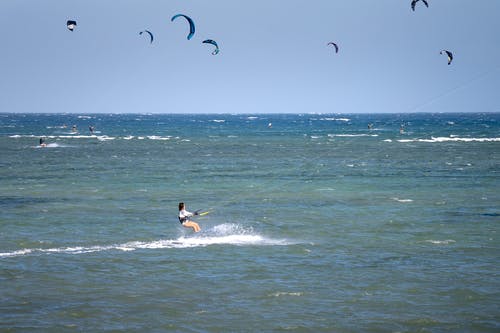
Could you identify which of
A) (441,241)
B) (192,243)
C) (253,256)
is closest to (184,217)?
(192,243)

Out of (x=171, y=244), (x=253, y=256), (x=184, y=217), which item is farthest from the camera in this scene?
(x=184, y=217)

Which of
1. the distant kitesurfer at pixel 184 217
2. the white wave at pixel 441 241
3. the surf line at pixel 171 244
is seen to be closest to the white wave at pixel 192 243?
the surf line at pixel 171 244

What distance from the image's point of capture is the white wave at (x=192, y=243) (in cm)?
2644

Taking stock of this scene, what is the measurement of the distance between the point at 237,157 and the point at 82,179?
26.8 meters

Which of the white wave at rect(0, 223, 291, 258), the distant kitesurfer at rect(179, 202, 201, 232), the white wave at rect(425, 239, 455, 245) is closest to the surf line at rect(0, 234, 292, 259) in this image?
the white wave at rect(0, 223, 291, 258)

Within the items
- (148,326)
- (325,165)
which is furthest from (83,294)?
(325,165)

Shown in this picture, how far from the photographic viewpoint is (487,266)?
78.5 feet

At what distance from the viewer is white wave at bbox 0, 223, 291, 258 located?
2644cm

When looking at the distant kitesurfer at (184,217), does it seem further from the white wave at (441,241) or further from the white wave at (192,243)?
the white wave at (441,241)

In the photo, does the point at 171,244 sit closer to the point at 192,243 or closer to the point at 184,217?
the point at 192,243

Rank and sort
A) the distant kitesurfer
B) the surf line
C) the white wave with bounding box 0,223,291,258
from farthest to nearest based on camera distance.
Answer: the distant kitesurfer
the white wave with bounding box 0,223,291,258
the surf line

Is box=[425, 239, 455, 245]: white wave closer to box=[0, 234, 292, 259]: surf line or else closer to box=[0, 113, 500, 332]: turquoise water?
box=[0, 113, 500, 332]: turquoise water

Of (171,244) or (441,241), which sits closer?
(171,244)

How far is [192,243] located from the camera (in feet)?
91.5
